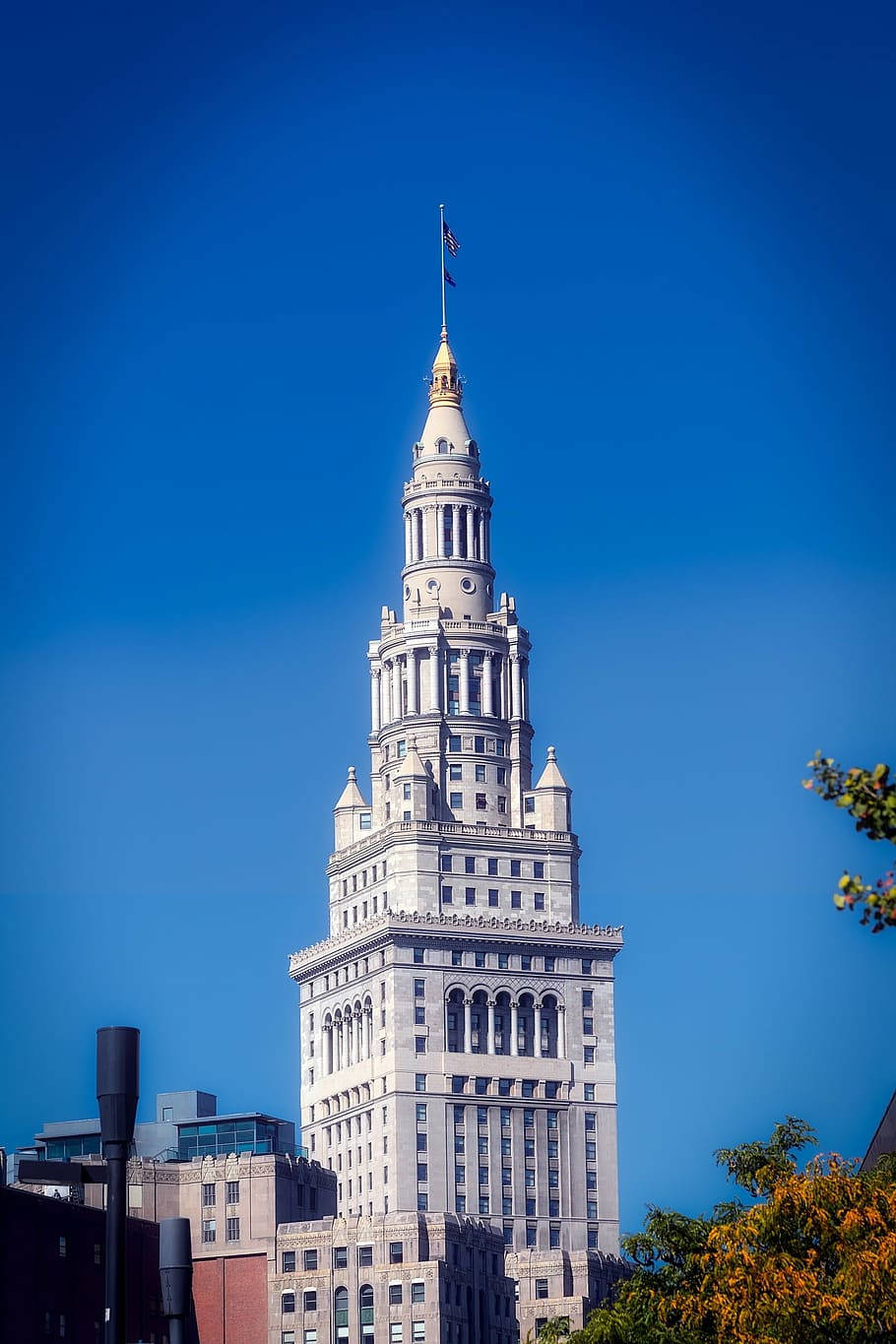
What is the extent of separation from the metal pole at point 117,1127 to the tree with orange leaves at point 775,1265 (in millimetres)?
56403

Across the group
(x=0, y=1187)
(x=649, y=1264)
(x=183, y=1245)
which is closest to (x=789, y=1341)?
(x=649, y=1264)

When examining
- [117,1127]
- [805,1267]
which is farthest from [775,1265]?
[117,1127]

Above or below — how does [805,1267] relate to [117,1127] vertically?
above

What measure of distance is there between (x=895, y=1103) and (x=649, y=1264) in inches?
741

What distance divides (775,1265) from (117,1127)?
61903 millimetres

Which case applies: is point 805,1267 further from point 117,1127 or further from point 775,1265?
point 117,1127

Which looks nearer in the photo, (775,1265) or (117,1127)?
(117,1127)

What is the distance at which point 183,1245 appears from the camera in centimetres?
→ 4725

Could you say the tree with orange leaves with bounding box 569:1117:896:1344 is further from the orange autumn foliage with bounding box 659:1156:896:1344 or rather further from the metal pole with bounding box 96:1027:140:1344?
the metal pole with bounding box 96:1027:140:1344

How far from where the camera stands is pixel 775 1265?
10106 cm

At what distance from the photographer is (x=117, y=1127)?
1694 inches

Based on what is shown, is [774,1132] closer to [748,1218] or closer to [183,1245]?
[748,1218]

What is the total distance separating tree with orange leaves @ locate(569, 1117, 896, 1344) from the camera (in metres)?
97.4

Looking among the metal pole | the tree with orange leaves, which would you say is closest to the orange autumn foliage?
the tree with orange leaves
